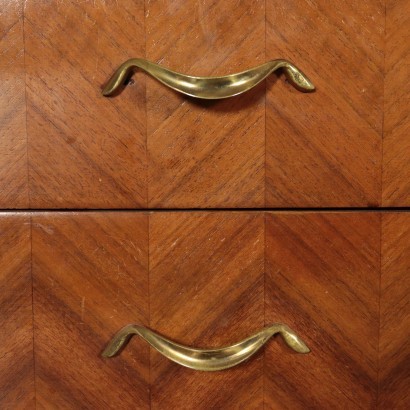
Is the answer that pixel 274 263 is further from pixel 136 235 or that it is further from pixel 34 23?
pixel 34 23

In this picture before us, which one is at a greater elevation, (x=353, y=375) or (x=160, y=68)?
(x=160, y=68)

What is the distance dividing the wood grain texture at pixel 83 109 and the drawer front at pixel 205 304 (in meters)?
0.02

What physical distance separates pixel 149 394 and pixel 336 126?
0.84 feet

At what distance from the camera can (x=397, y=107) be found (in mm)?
383

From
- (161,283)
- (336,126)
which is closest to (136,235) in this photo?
(161,283)

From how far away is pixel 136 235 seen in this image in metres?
0.39

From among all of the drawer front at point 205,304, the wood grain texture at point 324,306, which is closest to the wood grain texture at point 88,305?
the drawer front at point 205,304

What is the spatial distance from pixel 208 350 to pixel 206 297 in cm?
4

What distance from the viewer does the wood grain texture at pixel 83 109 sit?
376 mm

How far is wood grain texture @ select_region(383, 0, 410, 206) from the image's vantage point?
1.24 ft

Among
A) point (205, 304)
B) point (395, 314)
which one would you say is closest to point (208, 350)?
point (205, 304)

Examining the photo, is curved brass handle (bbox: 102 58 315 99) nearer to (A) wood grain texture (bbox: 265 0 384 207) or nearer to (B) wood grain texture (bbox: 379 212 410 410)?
(A) wood grain texture (bbox: 265 0 384 207)

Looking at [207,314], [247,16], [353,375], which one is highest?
[247,16]

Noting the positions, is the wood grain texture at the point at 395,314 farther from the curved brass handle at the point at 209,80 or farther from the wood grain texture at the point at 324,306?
the curved brass handle at the point at 209,80
